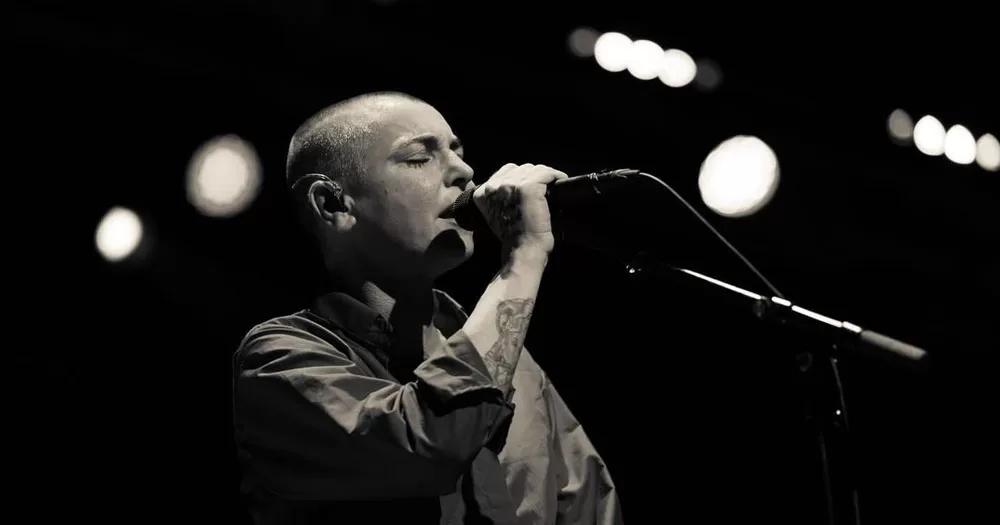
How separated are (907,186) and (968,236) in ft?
1.00

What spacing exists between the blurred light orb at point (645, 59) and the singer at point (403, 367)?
4.70 ft

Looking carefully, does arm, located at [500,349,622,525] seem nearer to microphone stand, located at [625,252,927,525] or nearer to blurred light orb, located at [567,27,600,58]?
microphone stand, located at [625,252,927,525]

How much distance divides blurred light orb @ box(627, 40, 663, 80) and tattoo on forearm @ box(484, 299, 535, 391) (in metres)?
1.87

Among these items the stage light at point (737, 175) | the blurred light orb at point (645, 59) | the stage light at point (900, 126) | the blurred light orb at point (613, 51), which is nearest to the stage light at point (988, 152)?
the stage light at point (900, 126)

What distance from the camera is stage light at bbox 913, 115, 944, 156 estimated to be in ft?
11.2

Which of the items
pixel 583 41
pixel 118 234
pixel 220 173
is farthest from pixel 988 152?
pixel 118 234

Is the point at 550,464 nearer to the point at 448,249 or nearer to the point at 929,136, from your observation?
the point at 448,249

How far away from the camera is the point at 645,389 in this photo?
124 inches

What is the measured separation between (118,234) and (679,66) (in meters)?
2.05

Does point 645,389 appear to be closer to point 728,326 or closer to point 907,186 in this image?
point 728,326

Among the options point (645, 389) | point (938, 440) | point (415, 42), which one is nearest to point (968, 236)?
point (938, 440)

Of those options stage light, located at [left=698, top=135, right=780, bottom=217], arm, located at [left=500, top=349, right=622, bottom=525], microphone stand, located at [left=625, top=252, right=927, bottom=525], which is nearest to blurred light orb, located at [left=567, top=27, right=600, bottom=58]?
stage light, located at [left=698, top=135, right=780, bottom=217]

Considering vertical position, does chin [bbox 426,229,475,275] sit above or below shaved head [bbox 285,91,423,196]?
below

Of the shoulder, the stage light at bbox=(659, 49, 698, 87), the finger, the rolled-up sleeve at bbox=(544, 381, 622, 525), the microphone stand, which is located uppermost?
the stage light at bbox=(659, 49, 698, 87)
